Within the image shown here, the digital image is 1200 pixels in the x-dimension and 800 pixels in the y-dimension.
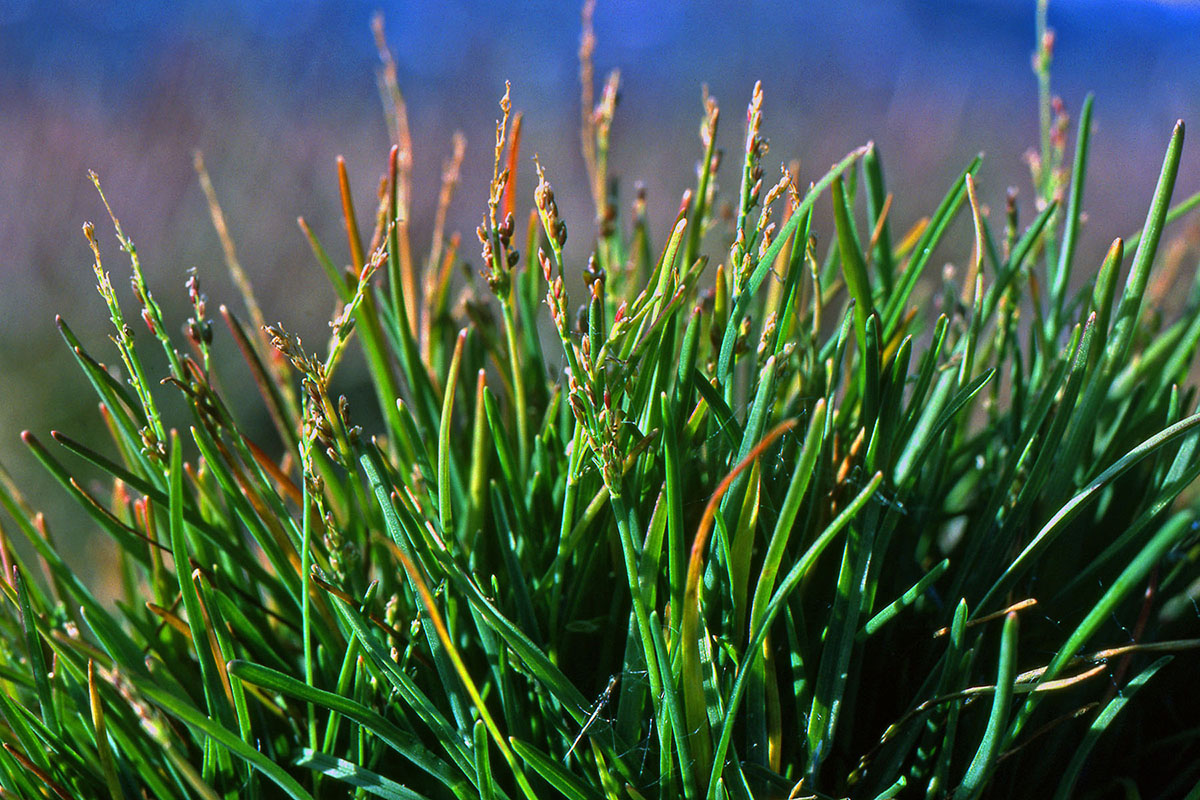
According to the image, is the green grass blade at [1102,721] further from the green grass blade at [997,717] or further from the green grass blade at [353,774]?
the green grass blade at [353,774]

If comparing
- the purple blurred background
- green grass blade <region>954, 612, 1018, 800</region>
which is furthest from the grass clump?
the purple blurred background

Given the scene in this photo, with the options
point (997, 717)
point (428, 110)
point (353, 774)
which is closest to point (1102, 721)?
point (997, 717)

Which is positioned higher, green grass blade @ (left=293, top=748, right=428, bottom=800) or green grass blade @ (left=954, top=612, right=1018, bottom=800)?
green grass blade @ (left=954, top=612, right=1018, bottom=800)

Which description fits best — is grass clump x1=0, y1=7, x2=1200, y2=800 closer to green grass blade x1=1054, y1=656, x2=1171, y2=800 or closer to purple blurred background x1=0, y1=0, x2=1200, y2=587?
green grass blade x1=1054, y1=656, x2=1171, y2=800

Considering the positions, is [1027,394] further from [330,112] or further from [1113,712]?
[330,112]

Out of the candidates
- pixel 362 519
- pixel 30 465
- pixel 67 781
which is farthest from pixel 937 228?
pixel 30 465

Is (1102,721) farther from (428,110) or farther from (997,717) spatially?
(428,110)

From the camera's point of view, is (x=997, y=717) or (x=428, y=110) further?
(x=428, y=110)
